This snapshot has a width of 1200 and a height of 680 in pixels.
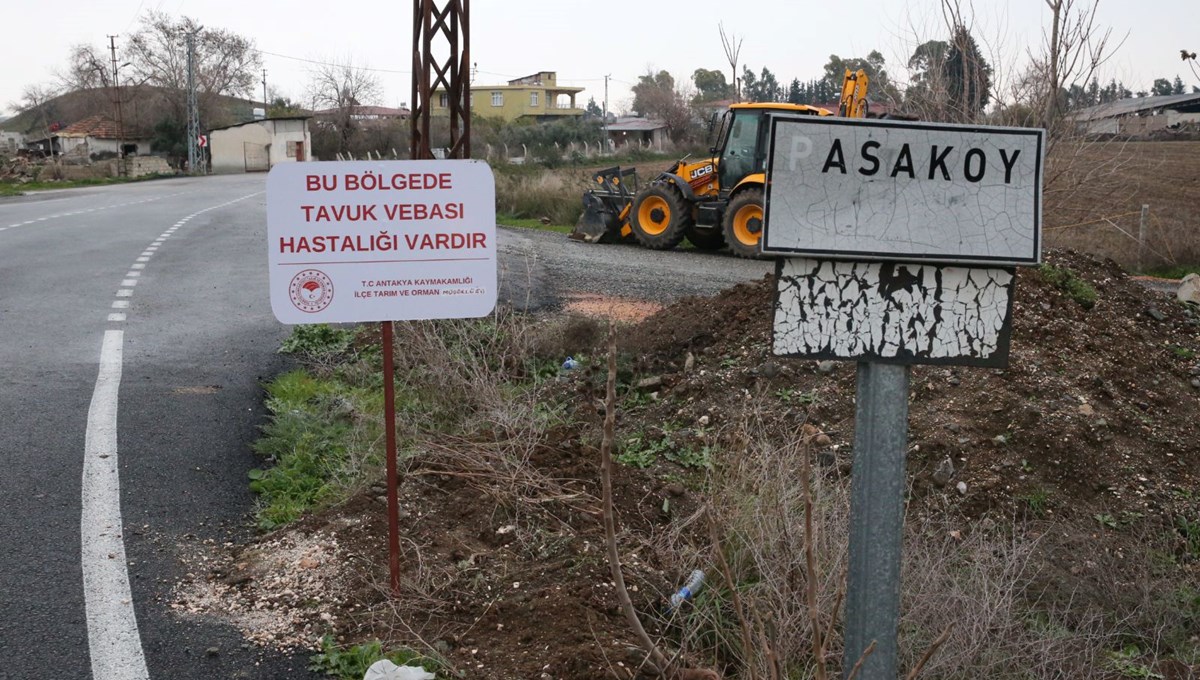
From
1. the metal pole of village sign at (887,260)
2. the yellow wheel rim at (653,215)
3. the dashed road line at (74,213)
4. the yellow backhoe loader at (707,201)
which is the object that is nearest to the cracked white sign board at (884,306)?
the metal pole of village sign at (887,260)

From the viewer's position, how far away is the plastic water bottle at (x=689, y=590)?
170 inches

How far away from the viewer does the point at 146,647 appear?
13.8ft

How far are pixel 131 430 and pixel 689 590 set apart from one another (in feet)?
14.0

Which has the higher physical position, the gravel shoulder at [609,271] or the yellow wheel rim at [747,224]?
the yellow wheel rim at [747,224]

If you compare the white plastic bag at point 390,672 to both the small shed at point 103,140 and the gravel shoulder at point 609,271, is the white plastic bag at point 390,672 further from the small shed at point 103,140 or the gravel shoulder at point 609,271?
the small shed at point 103,140

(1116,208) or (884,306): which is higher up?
(884,306)

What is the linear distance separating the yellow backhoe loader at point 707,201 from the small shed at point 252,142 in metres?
49.9

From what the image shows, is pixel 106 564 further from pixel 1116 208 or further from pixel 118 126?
pixel 118 126

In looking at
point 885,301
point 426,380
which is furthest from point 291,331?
point 885,301

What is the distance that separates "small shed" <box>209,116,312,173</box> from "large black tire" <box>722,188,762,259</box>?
52.9 metres

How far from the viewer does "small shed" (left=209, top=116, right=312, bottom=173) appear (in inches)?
2657

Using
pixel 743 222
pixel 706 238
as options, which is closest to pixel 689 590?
pixel 743 222

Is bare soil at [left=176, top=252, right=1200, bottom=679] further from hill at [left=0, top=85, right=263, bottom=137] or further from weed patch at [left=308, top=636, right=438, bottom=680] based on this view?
hill at [left=0, top=85, right=263, bottom=137]

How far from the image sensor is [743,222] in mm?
18766
